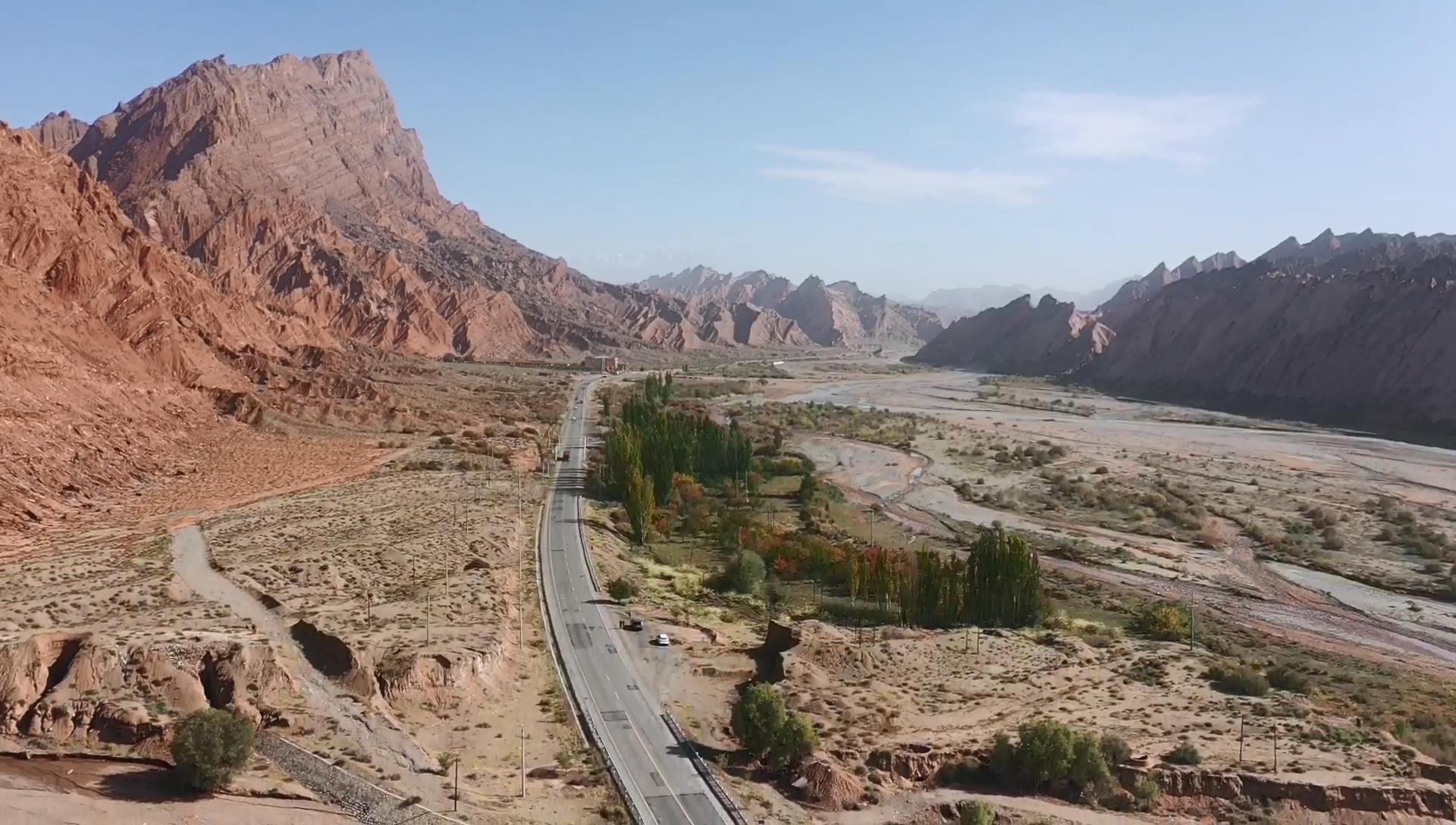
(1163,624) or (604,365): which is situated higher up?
(604,365)

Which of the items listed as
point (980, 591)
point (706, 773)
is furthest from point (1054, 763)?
point (980, 591)

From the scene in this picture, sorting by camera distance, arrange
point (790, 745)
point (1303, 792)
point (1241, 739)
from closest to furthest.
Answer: point (1303, 792) → point (790, 745) → point (1241, 739)

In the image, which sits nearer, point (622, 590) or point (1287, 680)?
point (1287, 680)

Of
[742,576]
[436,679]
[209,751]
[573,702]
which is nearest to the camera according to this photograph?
[209,751]

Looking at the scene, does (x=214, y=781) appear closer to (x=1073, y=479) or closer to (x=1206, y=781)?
Answer: (x=1206, y=781)

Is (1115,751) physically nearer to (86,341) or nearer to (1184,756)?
(1184,756)

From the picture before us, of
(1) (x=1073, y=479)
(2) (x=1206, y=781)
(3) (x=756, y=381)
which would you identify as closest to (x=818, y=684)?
(2) (x=1206, y=781)

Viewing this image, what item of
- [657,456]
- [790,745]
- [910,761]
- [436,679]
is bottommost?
[910,761]

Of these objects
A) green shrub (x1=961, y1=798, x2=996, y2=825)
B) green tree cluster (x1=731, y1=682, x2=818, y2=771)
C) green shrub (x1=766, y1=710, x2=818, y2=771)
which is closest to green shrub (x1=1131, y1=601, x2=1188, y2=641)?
green shrub (x1=961, y1=798, x2=996, y2=825)
